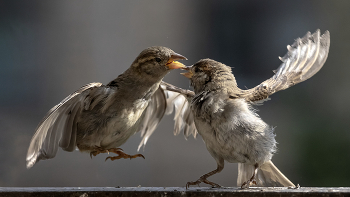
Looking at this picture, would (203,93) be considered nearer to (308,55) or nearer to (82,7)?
(308,55)

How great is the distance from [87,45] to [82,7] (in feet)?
1.48

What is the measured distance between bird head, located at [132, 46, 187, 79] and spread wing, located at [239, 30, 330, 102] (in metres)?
0.43

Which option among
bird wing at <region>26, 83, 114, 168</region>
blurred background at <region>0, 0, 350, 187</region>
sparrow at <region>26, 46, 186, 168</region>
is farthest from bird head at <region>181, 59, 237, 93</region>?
blurred background at <region>0, 0, 350, 187</region>

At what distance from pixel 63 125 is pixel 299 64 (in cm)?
145

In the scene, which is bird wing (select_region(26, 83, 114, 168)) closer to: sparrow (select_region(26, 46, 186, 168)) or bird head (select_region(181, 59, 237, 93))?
sparrow (select_region(26, 46, 186, 168))

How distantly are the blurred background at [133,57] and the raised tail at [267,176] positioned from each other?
147 cm

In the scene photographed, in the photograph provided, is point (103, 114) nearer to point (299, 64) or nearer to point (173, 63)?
point (173, 63)

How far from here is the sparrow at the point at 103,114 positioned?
209 centimetres

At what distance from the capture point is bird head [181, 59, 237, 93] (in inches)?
80.0

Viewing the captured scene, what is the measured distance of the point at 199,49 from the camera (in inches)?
155

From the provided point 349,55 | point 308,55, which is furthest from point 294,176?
point 308,55

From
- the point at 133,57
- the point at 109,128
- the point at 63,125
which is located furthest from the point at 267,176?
the point at 133,57

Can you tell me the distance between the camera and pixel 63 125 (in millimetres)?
2145

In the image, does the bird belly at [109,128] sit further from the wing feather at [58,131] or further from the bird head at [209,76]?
the bird head at [209,76]
